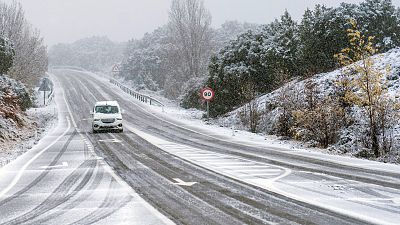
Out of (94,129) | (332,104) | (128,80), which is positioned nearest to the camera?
(332,104)

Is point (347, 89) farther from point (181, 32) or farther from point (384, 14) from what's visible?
point (181, 32)

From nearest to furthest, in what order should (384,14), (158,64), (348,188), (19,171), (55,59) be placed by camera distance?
(348,188) → (19,171) → (384,14) → (158,64) → (55,59)

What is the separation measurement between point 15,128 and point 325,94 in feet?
57.6

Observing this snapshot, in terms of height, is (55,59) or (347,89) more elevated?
(55,59)

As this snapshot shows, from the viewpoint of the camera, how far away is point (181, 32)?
179 feet

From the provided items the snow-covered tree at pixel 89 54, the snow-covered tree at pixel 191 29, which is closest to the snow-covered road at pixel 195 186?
the snow-covered tree at pixel 191 29

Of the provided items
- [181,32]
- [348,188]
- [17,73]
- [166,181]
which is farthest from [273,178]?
[181,32]

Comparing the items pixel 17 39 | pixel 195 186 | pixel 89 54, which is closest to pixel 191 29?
pixel 17 39

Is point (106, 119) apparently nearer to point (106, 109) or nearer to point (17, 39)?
point (106, 109)

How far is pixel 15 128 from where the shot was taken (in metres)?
24.8

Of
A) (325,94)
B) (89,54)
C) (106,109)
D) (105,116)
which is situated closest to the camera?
(325,94)

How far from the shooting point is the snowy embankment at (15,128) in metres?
18.5

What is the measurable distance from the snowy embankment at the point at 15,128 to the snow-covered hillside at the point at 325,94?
12.3 m

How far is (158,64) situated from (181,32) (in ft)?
88.8
